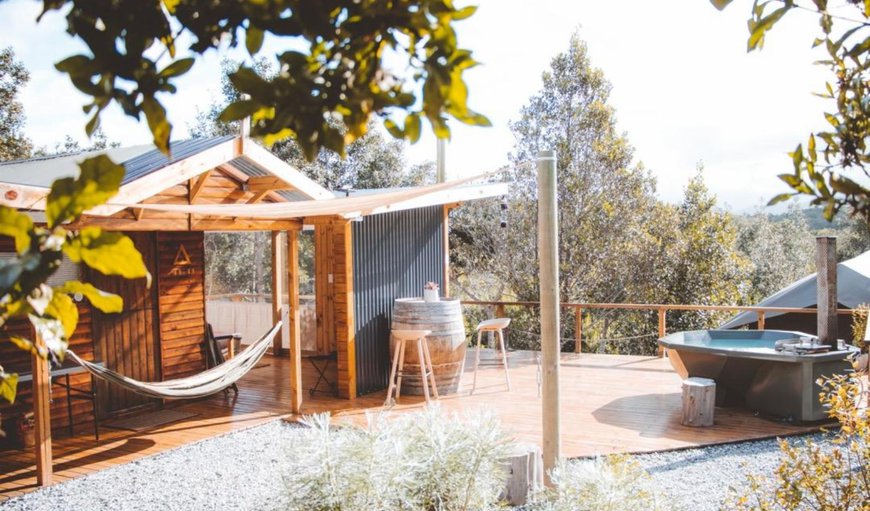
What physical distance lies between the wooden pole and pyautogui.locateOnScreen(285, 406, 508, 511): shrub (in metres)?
4.10

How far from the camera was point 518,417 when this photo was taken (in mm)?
5977

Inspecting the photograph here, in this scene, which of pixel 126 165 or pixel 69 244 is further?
pixel 126 165

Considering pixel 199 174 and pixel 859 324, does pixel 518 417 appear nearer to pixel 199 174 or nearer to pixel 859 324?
pixel 199 174

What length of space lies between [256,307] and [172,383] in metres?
4.33

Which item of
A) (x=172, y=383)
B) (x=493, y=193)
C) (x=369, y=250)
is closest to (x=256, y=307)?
(x=369, y=250)

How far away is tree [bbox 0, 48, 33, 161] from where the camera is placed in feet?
42.9

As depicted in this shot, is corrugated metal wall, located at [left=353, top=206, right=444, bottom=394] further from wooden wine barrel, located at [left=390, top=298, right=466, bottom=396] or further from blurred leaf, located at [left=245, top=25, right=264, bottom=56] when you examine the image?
blurred leaf, located at [left=245, top=25, right=264, bottom=56]

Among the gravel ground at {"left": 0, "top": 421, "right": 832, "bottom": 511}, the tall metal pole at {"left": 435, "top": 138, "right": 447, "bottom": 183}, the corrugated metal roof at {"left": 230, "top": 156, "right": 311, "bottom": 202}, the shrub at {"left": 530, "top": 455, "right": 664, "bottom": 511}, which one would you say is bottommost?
the gravel ground at {"left": 0, "top": 421, "right": 832, "bottom": 511}

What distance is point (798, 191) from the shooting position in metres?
0.97

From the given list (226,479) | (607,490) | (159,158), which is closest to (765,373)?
(607,490)

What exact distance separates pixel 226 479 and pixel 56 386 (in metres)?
2.30

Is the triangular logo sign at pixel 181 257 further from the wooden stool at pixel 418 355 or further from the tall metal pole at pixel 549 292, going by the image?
the tall metal pole at pixel 549 292

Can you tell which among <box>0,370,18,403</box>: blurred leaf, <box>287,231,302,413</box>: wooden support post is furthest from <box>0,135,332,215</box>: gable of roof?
<box>0,370,18,403</box>: blurred leaf

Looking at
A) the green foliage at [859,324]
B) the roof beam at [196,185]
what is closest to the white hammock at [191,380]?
the roof beam at [196,185]
